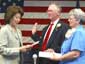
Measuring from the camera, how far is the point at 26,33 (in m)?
6.59

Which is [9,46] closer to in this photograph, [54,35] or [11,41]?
[11,41]

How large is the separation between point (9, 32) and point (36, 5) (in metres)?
2.56

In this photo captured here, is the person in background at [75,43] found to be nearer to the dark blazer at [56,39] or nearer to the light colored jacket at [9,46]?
the light colored jacket at [9,46]

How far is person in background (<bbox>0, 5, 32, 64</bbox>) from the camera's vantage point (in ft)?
13.3

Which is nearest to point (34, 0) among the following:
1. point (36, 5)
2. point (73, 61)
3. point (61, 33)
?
point (36, 5)

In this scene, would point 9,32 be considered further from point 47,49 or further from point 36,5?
point 36,5

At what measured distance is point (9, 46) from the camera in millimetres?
4105

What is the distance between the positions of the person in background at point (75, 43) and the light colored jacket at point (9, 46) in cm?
63

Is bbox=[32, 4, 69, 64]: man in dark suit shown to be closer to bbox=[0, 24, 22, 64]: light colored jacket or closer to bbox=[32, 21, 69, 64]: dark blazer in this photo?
bbox=[32, 21, 69, 64]: dark blazer

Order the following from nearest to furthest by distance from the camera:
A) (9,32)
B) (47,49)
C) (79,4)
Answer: (9,32), (47,49), (79,4)

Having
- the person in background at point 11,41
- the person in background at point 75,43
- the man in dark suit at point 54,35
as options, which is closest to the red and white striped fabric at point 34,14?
the man in dark suit at point 54,35

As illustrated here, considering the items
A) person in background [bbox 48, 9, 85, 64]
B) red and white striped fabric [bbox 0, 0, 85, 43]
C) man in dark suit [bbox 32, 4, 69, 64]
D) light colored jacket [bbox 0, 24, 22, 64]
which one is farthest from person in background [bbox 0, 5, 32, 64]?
red and white striped fabric [bbox 0, 0, 85, 43]

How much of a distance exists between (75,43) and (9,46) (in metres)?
0.90

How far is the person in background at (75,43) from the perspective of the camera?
3.47 m
